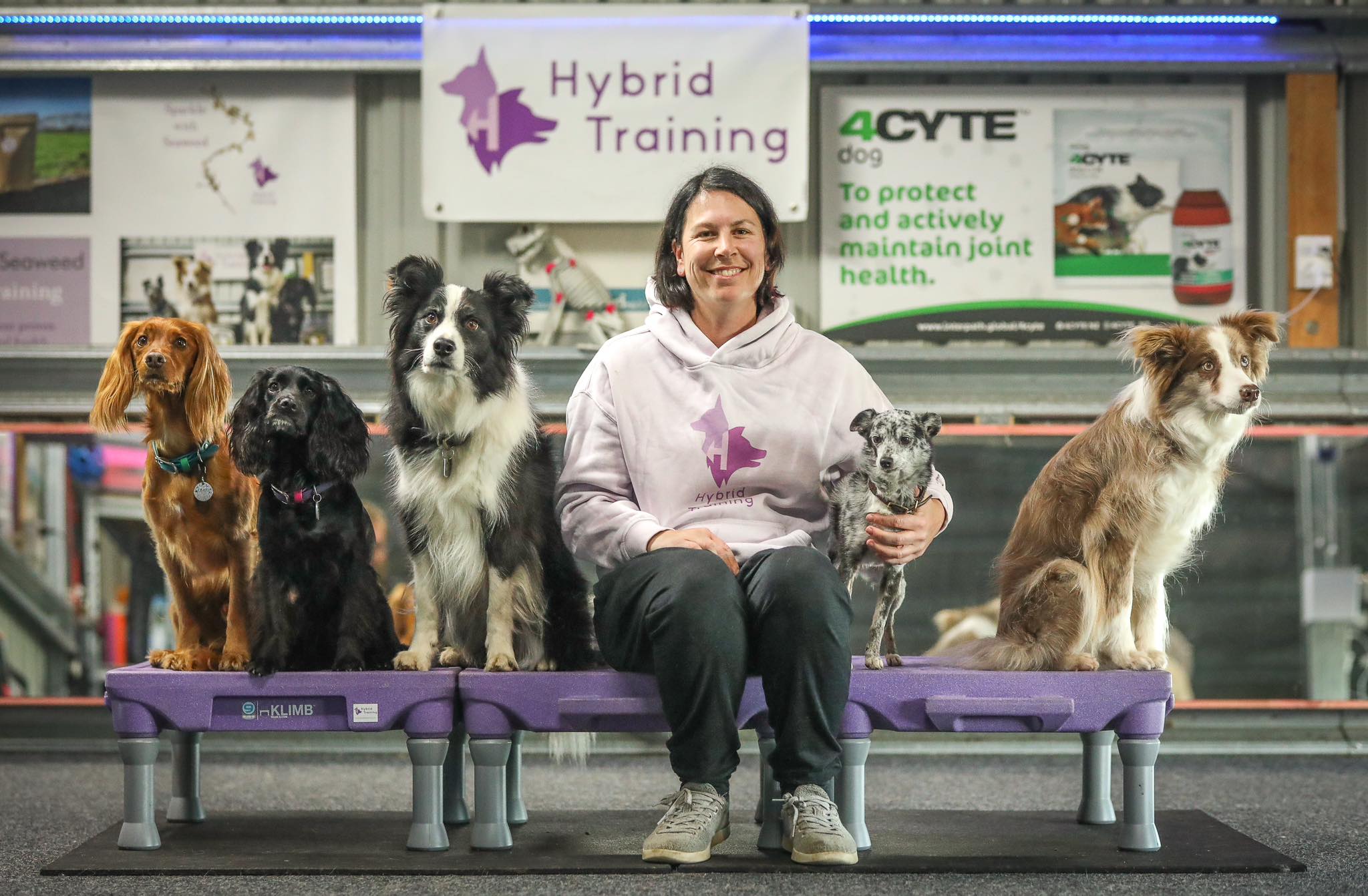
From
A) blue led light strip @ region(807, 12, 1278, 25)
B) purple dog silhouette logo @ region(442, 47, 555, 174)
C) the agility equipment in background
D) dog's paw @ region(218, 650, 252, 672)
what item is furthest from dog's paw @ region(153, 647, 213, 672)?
blue led light strip @ region(807, 12, 1278, 25)

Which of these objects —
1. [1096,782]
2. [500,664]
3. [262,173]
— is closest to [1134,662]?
[1096,782]

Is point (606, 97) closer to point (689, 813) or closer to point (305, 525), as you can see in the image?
point (305, 525)

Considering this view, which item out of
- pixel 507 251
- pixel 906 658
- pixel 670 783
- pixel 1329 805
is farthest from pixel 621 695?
pixel 507 251

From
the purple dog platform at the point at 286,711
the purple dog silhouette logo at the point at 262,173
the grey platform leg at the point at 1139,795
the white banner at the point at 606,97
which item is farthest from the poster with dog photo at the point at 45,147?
the grey platform leg at the point at 1139,795

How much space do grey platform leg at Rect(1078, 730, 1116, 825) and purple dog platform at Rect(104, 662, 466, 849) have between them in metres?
1.59

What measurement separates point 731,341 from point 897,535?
60 cm

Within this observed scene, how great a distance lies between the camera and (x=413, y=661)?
2.81 metres

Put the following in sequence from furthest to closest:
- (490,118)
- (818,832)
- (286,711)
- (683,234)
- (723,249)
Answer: (490,118) < (683,234) < (723,249) < (286,711) < (818,832)

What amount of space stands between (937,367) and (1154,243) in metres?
0.97

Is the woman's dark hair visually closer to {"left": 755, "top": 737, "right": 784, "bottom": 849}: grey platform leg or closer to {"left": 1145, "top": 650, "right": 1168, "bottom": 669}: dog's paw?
{"left": 755, "top": 737, "right": 784, "bottom": 849}: grey platform leg

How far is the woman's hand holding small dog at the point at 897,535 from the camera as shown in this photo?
2.71 metres

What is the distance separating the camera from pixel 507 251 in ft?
15.9

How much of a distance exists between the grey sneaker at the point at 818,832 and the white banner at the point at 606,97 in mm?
2626

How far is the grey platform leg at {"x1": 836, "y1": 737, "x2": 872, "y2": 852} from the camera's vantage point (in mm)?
2719
